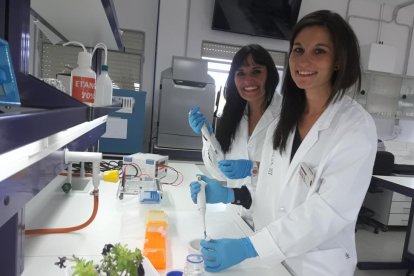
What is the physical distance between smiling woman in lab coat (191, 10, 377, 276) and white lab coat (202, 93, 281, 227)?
0.81 ft

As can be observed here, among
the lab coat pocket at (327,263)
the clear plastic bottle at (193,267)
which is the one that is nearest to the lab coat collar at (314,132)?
the lab coat pocket at (327,263)

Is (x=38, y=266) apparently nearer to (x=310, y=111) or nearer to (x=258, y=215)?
(x=258, y=215)

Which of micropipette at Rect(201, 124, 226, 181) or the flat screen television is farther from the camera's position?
the flat screen television

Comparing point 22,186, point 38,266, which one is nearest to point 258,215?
point 38,266

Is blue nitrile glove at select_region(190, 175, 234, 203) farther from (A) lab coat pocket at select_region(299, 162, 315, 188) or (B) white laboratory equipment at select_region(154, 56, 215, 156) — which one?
(B) white laboratory equipment at select_region(154, 56, 215, 156)

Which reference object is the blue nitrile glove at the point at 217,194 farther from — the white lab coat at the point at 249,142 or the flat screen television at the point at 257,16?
the flat screen television at the point at 257,16

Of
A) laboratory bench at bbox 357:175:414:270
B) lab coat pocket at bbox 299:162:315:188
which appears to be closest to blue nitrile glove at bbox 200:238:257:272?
lab coat pocket at bbox 299:162:315:188

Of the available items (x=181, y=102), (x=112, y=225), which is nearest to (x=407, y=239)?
(x=181, y=102)

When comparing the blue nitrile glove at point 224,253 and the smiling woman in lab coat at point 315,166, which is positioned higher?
the smiling woman in lab coat at point 315,166

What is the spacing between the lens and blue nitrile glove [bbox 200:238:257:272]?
2.87 ft

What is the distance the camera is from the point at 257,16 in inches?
144

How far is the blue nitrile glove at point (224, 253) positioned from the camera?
0.87 m

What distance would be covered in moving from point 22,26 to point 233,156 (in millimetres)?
1258

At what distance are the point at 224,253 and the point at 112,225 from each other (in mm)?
478
